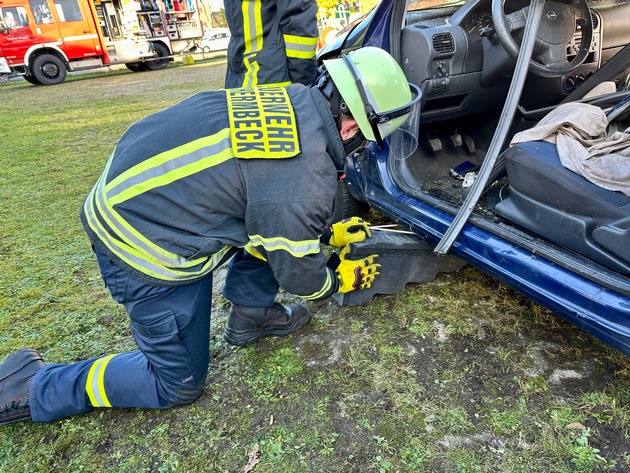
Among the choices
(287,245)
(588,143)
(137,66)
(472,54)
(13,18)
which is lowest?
(137,66)

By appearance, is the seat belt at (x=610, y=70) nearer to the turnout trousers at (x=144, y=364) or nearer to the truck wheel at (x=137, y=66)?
the turnout trousers at (x=144, y=364)

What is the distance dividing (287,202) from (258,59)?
173cm

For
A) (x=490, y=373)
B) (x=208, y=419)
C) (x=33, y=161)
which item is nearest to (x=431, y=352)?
(x=490, y=373)

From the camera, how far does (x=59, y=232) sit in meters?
3.38

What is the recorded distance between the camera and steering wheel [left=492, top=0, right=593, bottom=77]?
2.05m

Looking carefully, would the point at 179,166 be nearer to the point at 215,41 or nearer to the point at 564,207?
the point at 564,207

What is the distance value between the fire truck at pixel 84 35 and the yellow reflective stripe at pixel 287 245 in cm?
1392

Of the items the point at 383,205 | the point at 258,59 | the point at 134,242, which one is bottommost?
the point at 383,205

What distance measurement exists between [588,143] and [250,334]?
158 cm

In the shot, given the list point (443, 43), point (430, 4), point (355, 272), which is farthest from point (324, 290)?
point (430, 4)

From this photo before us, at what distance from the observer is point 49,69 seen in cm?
1291

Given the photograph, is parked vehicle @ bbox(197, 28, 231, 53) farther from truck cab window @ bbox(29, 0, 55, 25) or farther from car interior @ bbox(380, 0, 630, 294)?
car interior @ bbox(380, 0, 630, 294)

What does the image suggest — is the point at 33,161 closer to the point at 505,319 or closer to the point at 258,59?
the point at 258,59

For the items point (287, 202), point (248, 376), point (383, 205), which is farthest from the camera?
point (383, 205)
